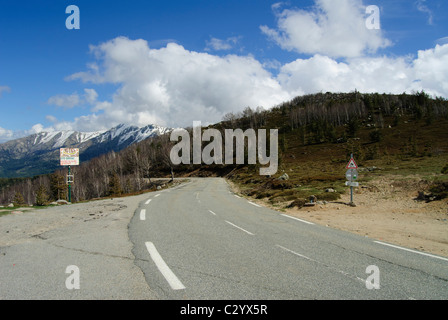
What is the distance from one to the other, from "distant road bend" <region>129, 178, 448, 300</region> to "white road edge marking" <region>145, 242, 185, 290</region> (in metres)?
0.02

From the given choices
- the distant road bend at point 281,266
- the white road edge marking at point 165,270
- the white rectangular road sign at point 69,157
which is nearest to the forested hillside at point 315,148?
the white rectangular road sign at point 69,157

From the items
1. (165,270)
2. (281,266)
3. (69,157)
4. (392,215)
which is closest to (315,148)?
(69,157)

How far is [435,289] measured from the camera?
15.4 ft

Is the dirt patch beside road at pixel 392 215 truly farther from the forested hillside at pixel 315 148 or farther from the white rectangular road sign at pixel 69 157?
the forested hillside at pixel 315 148

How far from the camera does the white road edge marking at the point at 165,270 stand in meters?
4.48

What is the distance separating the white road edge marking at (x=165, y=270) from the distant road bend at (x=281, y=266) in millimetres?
17

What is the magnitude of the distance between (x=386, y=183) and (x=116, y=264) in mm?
23060

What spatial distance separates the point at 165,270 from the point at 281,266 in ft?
8.00

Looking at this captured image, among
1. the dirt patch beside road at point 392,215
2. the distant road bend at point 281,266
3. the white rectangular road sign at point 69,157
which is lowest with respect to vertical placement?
the dirt patch beside road at point 392,215

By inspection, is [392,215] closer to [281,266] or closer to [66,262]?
[281,266]

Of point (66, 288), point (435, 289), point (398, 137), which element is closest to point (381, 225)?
point (435, 289)

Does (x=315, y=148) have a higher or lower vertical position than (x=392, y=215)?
higher

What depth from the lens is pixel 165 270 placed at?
5199 millimetres

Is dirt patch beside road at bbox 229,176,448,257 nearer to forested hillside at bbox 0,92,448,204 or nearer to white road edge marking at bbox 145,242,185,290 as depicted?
white road edge marking at bbox 145,242,185,290
